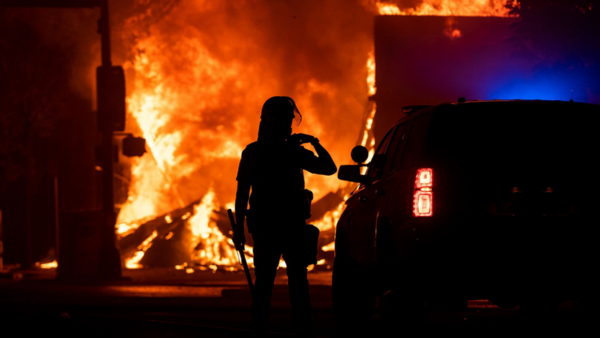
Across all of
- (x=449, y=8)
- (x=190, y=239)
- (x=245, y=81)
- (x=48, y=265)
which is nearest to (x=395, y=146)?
(x=190, y=239)

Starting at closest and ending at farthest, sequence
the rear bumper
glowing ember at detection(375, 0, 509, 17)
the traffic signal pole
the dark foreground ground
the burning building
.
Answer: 1. the rear bumper
2. the dark foreground ground
3. the traffic signal pole
4. the burning building
5. glowing ember at detection(375, 0, 509, 17)

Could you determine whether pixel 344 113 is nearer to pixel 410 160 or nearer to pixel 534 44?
pixel 534 44

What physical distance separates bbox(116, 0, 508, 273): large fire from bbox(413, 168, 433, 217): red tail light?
80.4 feet

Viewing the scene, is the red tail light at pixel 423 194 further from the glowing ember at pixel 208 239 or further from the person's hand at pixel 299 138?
the glowing ember at pixel 208 239

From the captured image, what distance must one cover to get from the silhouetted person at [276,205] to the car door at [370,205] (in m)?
1.01

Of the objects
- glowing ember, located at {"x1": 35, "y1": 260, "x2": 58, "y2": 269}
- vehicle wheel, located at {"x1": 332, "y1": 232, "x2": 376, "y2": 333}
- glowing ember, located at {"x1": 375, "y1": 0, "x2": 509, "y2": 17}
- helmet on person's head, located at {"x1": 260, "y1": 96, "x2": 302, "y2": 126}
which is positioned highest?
Result: glowing ember, located at {"x1": 375, "y1": 0, "x2": 509, "y2": 17}

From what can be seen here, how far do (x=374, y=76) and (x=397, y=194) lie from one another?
92.2ft

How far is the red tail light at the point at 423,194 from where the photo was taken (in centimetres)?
626

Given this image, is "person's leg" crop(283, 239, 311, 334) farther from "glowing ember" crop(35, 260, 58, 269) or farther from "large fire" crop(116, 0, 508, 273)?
"glowing ember" crop(35, 260, 58, 269)

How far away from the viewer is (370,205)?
7766 mm

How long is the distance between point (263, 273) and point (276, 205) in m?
0.49

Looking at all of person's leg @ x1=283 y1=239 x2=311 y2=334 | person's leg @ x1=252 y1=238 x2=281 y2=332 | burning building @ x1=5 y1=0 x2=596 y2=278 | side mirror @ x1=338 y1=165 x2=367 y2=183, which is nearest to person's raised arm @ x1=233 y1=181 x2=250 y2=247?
person's leg @ x1=252 y1=238 x2=281 y2=332

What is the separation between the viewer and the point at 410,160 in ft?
22.7

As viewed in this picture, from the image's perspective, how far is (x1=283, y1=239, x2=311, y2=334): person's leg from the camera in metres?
6.39
